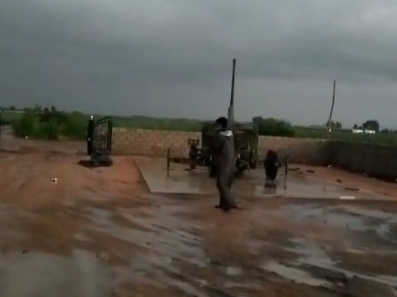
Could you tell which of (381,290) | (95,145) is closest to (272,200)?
(381,290)

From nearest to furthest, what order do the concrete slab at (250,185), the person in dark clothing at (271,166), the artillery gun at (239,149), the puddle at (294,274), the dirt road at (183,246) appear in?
the dirt road at (183,246) → the puddle at (294,274) → the concrete slab at (250,185) → the person in dark clothing at (271,166) → the artillery gun at (239,149)

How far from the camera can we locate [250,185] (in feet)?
68.6

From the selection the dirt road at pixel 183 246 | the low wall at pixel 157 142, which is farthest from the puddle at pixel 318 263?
the low wall at pixel 157 142

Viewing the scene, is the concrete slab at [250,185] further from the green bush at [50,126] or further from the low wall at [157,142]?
the green bush at [50,126]

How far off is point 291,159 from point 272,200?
58.0 feet

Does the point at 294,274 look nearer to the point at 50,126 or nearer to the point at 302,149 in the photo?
the point at 302,149

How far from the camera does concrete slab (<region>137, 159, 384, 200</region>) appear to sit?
1859cm

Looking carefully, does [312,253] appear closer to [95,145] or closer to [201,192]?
[201,192]

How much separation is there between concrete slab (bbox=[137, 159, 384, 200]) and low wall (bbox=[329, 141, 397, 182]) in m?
4.17

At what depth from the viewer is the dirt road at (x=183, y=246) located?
25.5 feet

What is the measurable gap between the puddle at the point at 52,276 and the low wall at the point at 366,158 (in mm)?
20140

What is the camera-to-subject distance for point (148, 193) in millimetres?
17469

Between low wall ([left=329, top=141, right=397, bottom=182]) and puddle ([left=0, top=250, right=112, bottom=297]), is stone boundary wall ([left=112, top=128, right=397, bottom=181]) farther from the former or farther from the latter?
puddle ([left=0, top=250, right=112, bottom=297])

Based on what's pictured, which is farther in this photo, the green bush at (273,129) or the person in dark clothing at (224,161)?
the green bush at (273,129)
